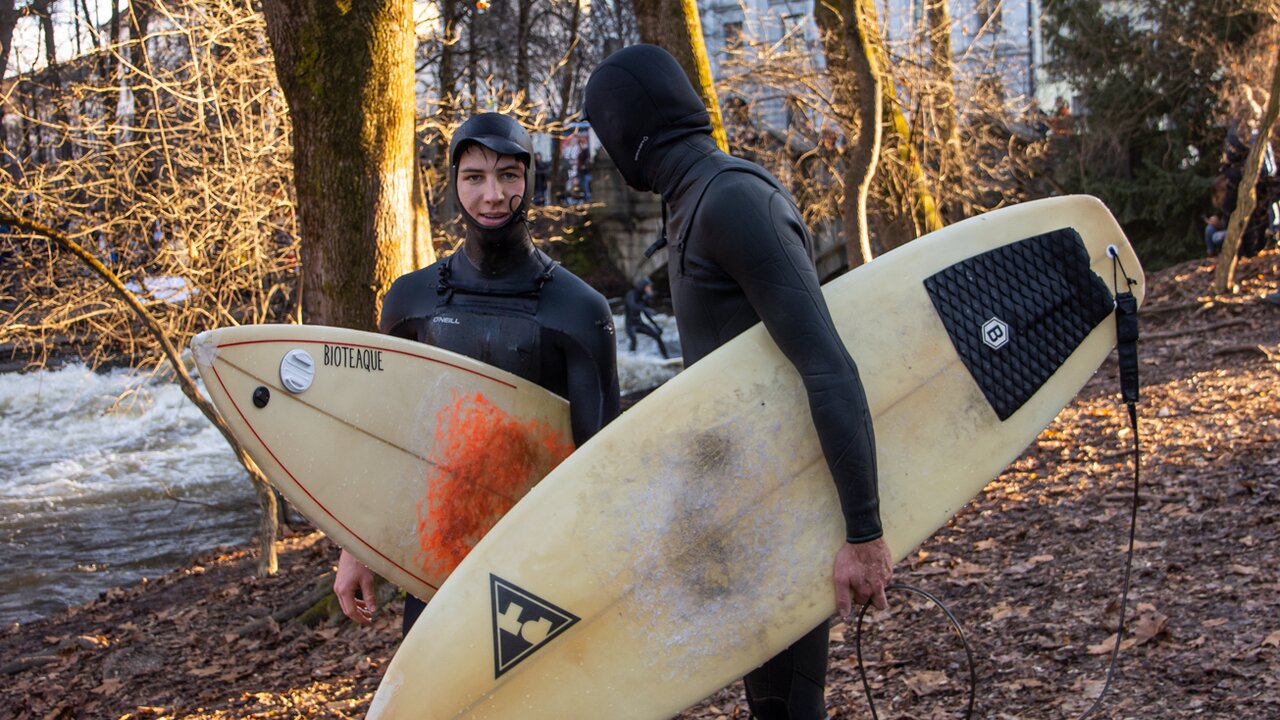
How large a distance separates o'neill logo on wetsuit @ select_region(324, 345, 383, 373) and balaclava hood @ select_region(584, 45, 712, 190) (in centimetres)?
90

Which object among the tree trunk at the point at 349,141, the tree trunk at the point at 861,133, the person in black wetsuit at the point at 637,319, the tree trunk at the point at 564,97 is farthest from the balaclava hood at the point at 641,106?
the tree trunk at the point at 564,97

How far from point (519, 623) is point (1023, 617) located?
2479 millimetres

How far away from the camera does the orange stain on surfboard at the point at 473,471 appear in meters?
2.65

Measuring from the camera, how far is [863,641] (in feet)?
13.6

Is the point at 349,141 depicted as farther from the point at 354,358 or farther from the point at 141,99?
the point at 141,99

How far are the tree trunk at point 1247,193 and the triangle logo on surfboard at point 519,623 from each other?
8737 millimetres

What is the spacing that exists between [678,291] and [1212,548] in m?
3.09

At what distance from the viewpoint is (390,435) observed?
272 centimetres

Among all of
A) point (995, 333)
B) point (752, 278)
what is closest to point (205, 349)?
point (752, 278)

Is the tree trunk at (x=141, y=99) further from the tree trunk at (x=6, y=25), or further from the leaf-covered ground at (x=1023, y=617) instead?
the leaf-covered ground at (x=1023, y=617)

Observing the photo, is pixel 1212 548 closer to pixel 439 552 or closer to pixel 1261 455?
pixel 1261 455

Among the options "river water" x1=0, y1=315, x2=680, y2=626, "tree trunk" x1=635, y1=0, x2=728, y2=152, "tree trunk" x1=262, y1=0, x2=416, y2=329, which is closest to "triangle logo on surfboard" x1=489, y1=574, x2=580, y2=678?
"tree trunk" x1=262, y1=0, x2=416, y2=329

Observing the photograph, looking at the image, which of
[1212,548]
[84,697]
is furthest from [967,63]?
[84,697]

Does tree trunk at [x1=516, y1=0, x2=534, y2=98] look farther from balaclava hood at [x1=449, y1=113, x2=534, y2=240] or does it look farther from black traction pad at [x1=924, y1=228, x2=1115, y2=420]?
black traction pad at [x1=924, y1=228, x2=1115, y2=420]
